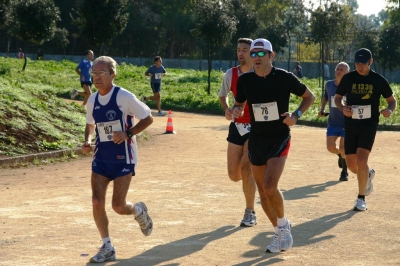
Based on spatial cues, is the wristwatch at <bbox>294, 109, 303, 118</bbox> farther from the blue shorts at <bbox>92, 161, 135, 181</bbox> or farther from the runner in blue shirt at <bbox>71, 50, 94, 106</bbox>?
the runner in blue shirt at <bbox>71, 50, 94, 106</bbox>

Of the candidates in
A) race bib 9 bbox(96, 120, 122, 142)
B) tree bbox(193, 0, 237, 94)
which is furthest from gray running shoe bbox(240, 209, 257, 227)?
tree bbox(193, 0, 237, 94)

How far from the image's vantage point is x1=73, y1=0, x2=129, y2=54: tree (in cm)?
3812

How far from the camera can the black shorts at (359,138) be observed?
10555 millimetres

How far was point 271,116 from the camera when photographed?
780cm

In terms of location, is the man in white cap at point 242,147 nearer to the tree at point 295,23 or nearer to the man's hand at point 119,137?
the man's hand at point 119,137

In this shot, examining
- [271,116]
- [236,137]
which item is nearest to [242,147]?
[236,137]

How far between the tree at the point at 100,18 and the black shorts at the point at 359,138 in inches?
1124

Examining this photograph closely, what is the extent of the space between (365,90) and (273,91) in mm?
3166

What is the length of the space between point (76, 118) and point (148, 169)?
5.85m

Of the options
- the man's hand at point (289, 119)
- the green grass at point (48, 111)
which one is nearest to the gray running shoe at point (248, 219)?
the man's hand at point (289, 119)

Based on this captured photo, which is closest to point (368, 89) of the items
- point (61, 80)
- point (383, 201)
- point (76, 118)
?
point (383, 201)

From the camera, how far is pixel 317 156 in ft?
57.0

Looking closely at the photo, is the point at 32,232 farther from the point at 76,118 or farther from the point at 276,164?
the point at 76,118

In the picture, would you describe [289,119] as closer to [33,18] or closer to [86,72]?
[86,72]
